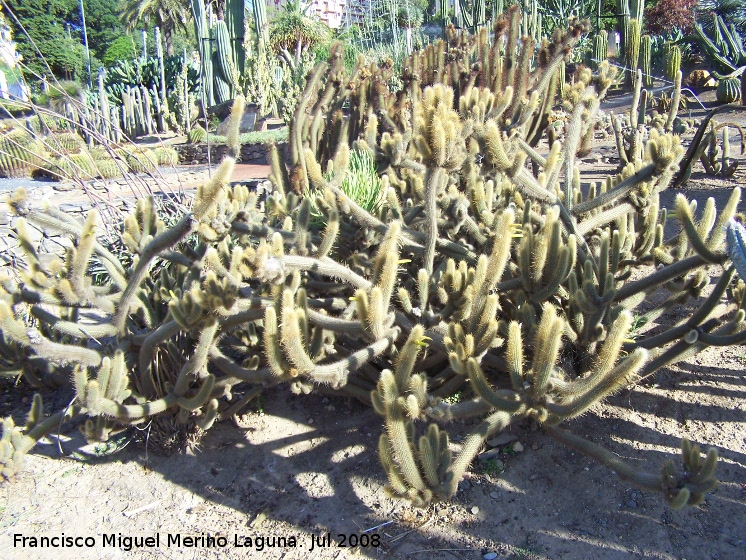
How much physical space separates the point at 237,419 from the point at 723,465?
2370 mm

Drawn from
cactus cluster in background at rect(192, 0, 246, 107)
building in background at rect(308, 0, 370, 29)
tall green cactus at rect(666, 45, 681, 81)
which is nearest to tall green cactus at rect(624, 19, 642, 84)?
tall green cactus at rect(666, 45, 681, 81)

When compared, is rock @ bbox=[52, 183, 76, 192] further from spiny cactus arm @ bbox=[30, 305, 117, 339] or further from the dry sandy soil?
spiny cactus arm @ bbox=[30, 305, 117, 339]

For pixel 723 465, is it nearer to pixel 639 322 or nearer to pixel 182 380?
pixel 639 322

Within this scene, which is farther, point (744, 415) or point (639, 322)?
point (639, 322)

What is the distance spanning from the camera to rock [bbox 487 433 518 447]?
287 centimetres

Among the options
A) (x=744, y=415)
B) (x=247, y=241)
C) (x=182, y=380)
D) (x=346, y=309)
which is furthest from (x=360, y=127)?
(x=744, y=415)

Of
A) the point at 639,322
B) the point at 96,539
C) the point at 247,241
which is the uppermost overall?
the point at 247,241

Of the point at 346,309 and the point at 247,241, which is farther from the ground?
the point at 247,241

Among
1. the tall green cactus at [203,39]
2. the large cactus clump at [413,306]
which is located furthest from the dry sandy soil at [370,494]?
the tall green cactus at [203,39]

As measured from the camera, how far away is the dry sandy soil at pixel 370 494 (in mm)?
2398

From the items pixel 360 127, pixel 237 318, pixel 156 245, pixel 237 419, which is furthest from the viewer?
pixel 360 127

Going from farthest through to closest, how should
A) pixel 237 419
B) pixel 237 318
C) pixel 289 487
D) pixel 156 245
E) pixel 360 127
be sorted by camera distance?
pixel 360 127 < pixel 237 419 < pixel 289 487 < pixel 237 318 < pixel 156 245

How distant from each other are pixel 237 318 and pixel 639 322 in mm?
2214

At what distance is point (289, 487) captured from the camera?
110 inches
